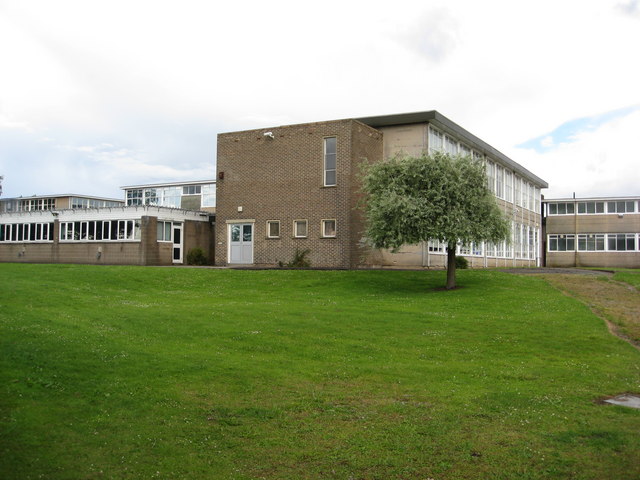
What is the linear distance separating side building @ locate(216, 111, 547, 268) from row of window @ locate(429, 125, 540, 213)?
187 mm

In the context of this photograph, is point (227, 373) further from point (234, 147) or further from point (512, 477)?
point (234, 147)

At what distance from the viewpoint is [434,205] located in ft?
77.2

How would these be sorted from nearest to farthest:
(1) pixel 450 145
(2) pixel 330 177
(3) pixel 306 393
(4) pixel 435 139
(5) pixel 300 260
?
(3) pixel 306 393 < (5) pixel 300 260 < (2) pixel 330 177 < (4) pixel 435 139 < (1) pixel 450 145

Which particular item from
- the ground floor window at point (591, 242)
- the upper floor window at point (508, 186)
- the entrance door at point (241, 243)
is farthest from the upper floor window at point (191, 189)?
the ground floor window at point (591, 242)

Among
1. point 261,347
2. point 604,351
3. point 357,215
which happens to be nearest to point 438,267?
point 357,215

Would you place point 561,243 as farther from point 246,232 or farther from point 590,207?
point 246,232

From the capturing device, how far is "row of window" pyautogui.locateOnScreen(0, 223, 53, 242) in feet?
143

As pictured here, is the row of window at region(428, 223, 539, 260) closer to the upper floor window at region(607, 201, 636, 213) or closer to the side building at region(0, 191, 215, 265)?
the upper floor window at region(607, 201, 636, 213)

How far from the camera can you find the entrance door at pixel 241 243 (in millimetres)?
36906

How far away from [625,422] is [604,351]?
546 centimetres

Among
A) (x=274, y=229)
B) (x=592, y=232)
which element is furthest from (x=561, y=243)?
(x=274, y=229)

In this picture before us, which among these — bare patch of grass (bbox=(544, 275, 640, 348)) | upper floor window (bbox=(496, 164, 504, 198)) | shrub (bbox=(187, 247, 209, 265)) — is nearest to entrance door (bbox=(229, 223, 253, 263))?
shrub (bbox=(187, 247, 209, 265))

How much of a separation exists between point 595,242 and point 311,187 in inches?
1584

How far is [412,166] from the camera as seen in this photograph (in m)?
24.4
